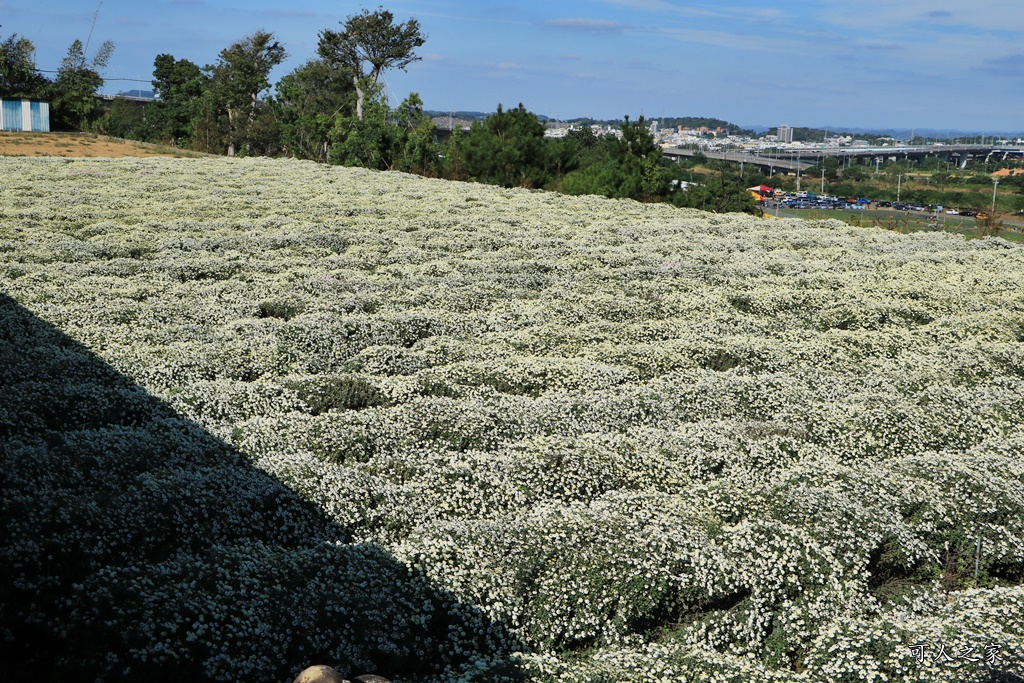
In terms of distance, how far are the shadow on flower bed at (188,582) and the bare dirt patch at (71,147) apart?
129 ft

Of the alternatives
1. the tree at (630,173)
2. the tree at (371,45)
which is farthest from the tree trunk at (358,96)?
the tree at (630,173)

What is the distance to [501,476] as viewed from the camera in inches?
345

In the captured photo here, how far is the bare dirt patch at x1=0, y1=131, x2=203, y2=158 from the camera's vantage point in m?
43.8

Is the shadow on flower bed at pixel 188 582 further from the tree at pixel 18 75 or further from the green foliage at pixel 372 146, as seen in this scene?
the tree at pixel 18 75

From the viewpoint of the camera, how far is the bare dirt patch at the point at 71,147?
4378 centimetres

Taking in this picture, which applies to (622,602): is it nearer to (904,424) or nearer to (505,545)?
(505,545)

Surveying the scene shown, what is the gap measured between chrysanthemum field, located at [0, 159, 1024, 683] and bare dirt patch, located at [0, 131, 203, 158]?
102 ft

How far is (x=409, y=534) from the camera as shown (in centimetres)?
767

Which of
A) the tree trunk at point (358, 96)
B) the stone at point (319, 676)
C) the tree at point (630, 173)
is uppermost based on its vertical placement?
the tree trunk at point (358, 96)

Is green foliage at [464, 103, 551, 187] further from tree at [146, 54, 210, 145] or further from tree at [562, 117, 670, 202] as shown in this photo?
tree at [146, 54, 210, 145]

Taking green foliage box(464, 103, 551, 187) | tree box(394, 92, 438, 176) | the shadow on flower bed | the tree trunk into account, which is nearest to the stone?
the shadow on flower bed

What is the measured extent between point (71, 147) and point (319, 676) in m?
48.6

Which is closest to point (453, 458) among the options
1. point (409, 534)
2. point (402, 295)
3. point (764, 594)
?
point (409, 534)

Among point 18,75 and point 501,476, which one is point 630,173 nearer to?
point 501,476
